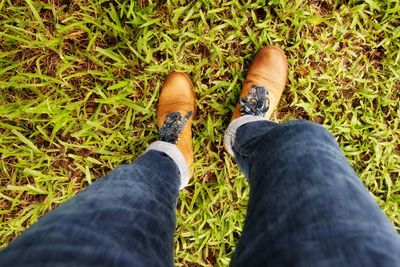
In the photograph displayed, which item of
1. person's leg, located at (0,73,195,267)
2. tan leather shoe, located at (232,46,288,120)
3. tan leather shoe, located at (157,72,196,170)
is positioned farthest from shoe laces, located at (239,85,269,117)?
person's leg, located at (0,73,195,267)

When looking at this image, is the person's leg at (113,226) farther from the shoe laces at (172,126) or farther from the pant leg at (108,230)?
the shoe laces at (172,126)

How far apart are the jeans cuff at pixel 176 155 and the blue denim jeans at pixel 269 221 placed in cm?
33

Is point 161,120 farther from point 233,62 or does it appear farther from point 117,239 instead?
point 117,239

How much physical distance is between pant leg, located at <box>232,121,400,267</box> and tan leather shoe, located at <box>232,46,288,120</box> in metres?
0.57

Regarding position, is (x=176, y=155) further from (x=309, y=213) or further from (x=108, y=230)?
(x=309, y=213)

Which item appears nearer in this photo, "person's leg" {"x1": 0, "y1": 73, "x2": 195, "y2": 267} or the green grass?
"person's leg" {"x1": 0, "y1": 73, "x2": 195, "y2": 267}

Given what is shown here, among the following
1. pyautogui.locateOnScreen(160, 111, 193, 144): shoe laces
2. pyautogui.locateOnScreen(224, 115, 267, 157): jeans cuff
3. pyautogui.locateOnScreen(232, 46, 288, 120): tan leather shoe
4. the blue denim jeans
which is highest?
the blue denim jeans

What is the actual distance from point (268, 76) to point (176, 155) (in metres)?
0.57

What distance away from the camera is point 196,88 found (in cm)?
170

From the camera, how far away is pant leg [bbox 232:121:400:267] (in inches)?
28.1

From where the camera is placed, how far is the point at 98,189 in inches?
39.7

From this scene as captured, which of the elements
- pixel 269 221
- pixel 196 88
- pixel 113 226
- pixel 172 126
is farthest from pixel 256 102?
pixel 113 226

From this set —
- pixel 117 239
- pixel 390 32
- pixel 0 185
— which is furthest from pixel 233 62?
pixel 0 185

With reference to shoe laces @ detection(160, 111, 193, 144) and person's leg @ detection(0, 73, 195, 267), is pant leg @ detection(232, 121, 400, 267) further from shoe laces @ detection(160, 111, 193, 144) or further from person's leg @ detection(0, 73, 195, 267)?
shoe laces @ detection(160, 111, 193, 144)
